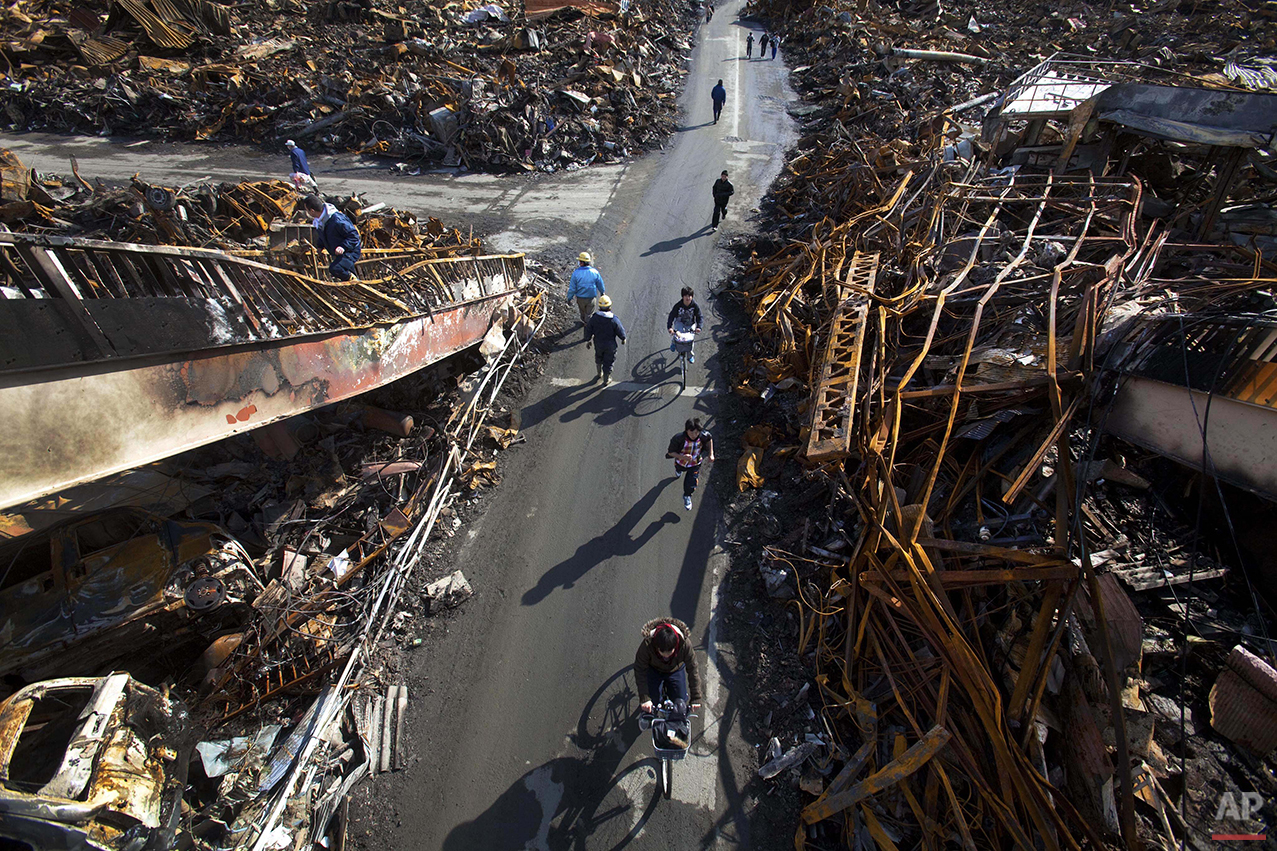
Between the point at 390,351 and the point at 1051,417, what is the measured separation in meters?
8.03

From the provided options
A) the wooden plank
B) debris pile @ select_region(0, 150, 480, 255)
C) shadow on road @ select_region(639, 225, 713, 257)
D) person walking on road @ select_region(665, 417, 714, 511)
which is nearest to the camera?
the wooden plank

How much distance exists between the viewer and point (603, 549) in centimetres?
699

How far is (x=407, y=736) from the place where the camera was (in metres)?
5.36

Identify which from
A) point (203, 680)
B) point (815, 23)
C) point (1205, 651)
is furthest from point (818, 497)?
point (815, 23)

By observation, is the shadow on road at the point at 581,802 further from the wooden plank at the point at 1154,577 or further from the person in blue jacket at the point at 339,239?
the person in blue jacket at the point at 339,239

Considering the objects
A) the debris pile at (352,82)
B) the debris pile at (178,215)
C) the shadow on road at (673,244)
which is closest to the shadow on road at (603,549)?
the debris pile at (178,215)

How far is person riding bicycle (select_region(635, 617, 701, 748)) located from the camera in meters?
4.58

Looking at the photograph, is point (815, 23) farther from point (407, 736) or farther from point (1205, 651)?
point (407, 736)

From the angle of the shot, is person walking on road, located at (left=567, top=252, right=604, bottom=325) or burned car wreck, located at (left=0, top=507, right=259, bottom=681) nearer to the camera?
burned car wreck, located at (left=0, top=507, right=259, bottom=681)

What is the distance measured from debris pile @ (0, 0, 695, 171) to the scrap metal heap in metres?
11.7

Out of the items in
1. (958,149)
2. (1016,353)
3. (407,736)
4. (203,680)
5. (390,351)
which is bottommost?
(407,736)

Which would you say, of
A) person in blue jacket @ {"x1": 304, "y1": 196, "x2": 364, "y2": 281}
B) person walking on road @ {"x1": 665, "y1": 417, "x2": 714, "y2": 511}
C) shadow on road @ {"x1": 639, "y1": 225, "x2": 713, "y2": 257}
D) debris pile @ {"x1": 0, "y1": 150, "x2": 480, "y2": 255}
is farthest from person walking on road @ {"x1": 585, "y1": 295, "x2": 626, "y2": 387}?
shadow on road @ {"x1": 639, "y1": 225, "x2": 713, "y2": 257}

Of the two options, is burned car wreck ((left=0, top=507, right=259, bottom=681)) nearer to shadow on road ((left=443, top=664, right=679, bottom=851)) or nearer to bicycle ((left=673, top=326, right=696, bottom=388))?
shadow on road ((left=443, top=664, right=679, bottom=851))

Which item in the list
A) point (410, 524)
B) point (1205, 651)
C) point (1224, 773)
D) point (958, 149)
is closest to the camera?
point (1224, 773)
